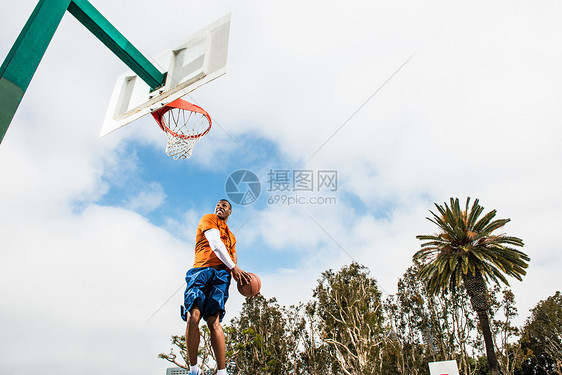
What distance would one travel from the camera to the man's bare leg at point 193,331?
3.43 meters

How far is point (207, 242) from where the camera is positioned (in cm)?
400

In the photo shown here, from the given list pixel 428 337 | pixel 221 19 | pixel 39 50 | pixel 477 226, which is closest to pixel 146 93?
pixel 221 19

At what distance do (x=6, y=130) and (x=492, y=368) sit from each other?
22349 millimetres

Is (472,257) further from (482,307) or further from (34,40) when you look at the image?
(34,40)

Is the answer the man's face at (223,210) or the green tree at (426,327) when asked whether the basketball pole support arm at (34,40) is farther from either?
the green tree at (426,327)

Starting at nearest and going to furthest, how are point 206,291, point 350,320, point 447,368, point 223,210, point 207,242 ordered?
1. point 206,291
2. point 207,242
3. point 223,210
4. point 447,368
5. point 350,320

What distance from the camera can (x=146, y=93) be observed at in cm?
579

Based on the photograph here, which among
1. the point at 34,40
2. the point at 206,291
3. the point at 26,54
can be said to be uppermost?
the point at 34,40

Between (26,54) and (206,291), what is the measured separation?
302 cm

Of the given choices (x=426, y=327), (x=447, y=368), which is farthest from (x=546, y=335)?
(x=447, y=368)

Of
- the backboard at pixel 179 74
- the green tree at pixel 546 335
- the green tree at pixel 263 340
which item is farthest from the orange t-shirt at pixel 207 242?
the green tree at pixel 546 335

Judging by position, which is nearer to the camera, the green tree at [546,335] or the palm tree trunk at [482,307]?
the palm tree trunk at [482,307]

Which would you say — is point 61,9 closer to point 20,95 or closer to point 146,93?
point 20,95

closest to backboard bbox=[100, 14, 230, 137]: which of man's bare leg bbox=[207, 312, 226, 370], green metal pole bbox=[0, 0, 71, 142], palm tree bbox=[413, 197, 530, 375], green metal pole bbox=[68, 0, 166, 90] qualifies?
green metal pole bbox=[68, 0, 166, 90]
